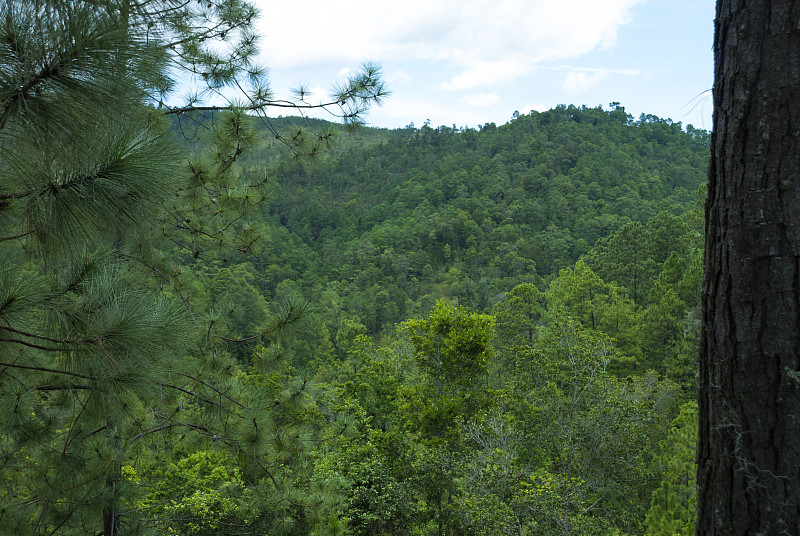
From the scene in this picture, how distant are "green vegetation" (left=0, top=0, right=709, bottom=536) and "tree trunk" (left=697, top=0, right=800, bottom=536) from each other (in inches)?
55.7

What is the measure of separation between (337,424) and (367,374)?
5290mm

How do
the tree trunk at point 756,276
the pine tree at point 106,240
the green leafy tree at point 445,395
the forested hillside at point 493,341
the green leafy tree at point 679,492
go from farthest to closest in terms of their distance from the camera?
the green leafy tree at point 445,395, the forested hillside at point 493,341, the green leafy tree at point 679,492, the tree trunk at point 756,276, the pine tree at point 106,240

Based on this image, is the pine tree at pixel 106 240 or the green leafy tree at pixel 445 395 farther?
the green leafy tree at pixel 445 395

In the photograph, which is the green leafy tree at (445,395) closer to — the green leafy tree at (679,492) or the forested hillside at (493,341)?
the forested hillside at (493,341)

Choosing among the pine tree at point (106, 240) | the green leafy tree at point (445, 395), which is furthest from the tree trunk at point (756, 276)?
the green leafy tree at point (445, 395)

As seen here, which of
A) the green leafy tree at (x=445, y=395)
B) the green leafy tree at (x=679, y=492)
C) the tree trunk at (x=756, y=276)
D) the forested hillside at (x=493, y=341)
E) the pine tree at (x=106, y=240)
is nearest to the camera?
the pine tree at (x=106, y=240)

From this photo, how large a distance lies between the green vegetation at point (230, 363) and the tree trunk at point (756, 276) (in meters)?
1.41

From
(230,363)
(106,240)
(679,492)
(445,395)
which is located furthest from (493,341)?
(106,240)

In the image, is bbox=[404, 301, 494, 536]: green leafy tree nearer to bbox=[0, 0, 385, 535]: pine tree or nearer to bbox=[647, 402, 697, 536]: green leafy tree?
bbox=[647, 402, 697, 536]: green leafy tree

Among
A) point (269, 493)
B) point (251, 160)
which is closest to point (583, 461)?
point (269, 493)

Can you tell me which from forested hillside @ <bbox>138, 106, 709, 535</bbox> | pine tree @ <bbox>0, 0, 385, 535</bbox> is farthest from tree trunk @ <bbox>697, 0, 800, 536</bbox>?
pine tree @ <bbox>0, 0, 385, 535</bbox>

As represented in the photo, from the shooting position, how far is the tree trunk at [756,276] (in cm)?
100

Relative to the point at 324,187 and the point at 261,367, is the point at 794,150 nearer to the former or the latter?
the point at 261,367

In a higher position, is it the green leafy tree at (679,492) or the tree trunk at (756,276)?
the tree trunk at (756,276)
